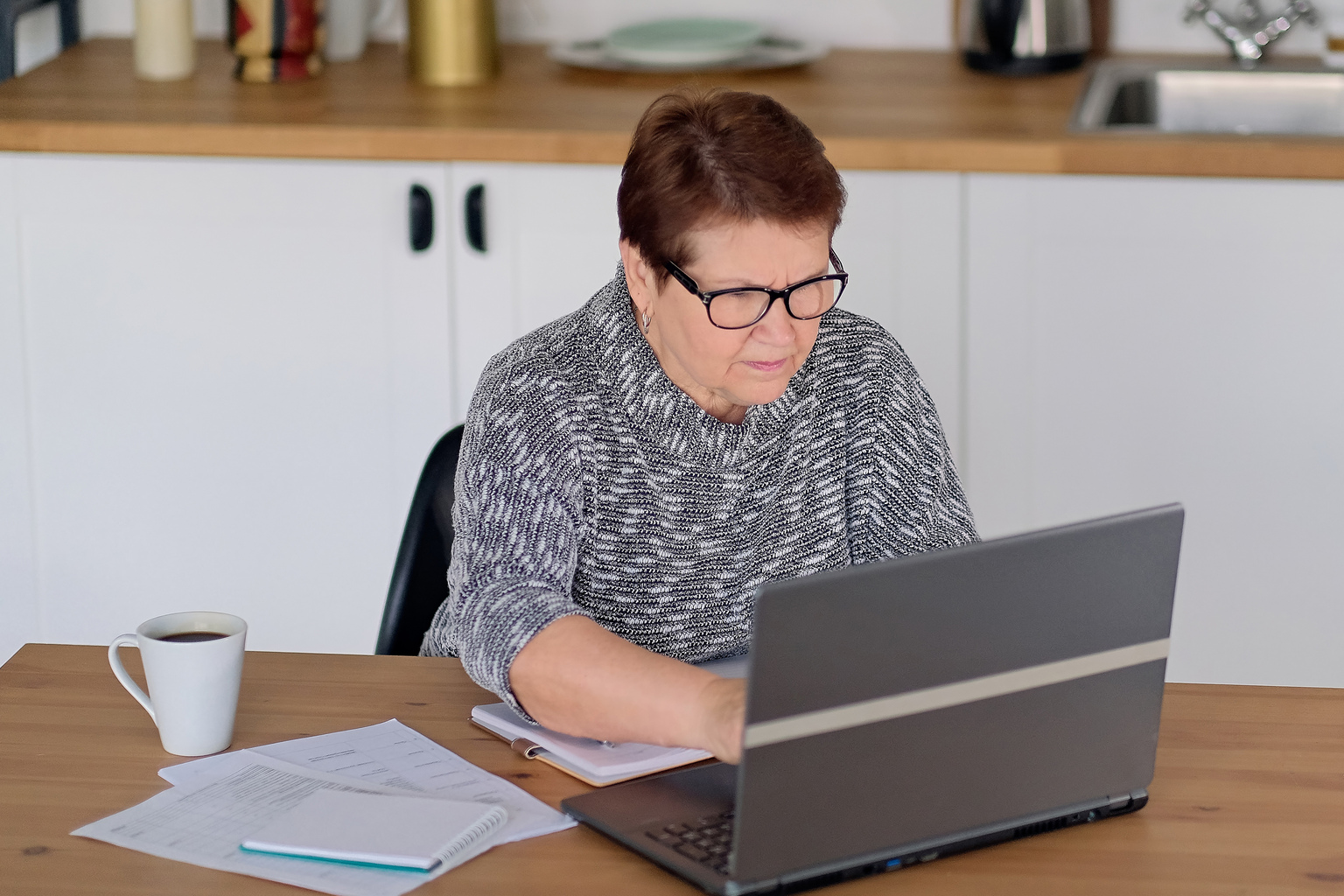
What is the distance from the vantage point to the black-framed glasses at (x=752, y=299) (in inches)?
50.6

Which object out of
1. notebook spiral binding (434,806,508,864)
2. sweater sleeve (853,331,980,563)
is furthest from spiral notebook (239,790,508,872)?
sweater sleeve (853,331,980,563)

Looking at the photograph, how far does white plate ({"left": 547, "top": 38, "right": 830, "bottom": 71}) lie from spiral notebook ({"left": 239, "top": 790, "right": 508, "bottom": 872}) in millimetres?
1668

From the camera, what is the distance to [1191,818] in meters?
1.09

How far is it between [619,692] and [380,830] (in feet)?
0.63

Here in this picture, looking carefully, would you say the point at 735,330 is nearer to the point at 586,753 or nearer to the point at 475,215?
the point at 586,753

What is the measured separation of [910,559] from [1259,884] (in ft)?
1.01

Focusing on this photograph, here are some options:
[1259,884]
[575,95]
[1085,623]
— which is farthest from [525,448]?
[575,95]

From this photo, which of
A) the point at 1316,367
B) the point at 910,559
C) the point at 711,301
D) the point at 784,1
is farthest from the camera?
the point at 784,1

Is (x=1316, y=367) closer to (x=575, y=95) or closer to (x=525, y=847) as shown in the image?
(x=575, y=95)

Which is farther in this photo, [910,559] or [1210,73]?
[1210,73]

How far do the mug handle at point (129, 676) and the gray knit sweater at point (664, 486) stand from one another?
0.23 meters

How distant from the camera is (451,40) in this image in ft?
8.08

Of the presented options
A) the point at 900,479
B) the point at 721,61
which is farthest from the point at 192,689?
the point at 721,61

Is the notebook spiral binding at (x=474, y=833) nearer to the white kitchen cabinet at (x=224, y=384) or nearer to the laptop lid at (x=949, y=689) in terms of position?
the laptop lid at (x=949, y=689)
